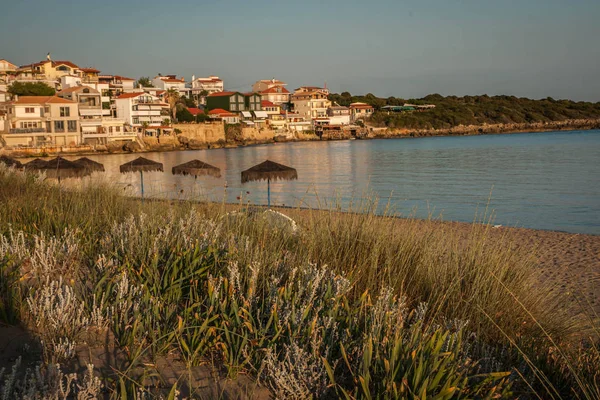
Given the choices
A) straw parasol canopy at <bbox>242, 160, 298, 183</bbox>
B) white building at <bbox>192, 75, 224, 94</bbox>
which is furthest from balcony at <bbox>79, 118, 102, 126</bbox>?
straw parasol canopy at <bbox>242, 160, 298, 183</bbox>

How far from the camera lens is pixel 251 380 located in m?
3.01

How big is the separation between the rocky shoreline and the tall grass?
140 ft

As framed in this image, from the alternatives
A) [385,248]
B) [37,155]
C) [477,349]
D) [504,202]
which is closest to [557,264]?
[385,248]

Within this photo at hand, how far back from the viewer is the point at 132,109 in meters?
69.7

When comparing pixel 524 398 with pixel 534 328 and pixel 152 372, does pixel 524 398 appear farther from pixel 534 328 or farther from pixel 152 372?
pixel 152 372

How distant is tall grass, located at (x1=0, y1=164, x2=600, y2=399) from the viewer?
9.00ft

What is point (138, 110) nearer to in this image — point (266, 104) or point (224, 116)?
point (224, 116)

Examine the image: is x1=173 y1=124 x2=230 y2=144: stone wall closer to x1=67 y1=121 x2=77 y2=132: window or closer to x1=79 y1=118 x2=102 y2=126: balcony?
x1=79 y1=118 x2=102 y2=126: balcony

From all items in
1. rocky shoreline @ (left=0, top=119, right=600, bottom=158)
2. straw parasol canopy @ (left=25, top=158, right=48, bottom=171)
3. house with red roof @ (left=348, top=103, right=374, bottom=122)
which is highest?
house with red roof @ (left=348, top=103, right=374, bottom=122)

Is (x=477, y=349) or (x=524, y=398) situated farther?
(x=477, y=349)

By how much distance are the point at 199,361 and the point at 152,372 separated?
267mm

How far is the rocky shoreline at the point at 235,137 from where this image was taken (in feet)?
188

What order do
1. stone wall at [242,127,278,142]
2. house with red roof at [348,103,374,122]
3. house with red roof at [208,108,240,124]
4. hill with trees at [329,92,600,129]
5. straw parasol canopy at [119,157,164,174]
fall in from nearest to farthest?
straw parasol canopy at [119,157,164,174] < house with red roof at [208,108,240,124] < stone wall at [242,127,278,142] < house with red roof at [348,103,374,122] < hill with trees at [329,92,600,129]

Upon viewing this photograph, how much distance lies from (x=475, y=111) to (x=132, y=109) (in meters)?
82.6
